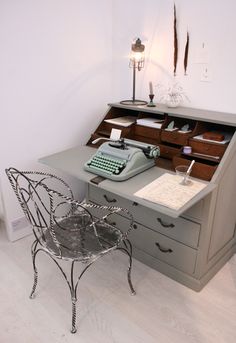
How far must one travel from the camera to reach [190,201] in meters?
1.42

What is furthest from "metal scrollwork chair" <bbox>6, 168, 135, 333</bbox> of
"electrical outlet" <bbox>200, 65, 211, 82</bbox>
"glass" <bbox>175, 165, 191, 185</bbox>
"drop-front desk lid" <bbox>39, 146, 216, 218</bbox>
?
"electrical outlet" <bbox>200, 65, 211, 82</bbox>

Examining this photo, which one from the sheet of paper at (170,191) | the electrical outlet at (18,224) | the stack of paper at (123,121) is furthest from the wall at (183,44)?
the electrical outlet at (18,224)

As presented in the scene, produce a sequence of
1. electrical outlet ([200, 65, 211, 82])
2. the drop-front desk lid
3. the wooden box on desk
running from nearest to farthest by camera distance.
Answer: the drop-front desk lid
the wooden box on desk
electrical outlet ([200, 65, 211, 82])

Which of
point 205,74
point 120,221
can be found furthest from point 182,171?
point 205,74

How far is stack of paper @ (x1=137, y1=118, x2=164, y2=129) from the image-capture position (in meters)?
1.99

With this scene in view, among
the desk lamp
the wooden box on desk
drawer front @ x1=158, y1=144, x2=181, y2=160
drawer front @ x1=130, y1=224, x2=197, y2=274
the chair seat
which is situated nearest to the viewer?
the chair seat

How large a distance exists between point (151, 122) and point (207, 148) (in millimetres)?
449

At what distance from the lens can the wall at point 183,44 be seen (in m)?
1.90

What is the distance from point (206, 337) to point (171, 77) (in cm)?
169

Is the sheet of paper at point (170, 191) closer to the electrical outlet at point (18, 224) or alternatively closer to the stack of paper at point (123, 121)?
the stack of paper at point (123, 121)

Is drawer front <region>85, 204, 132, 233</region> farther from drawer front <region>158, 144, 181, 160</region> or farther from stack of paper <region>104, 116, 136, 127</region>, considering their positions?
stack of paper <region>104, 116, 136, 127</region>

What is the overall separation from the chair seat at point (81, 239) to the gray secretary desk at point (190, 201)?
252 mm

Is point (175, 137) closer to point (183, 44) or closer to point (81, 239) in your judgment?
point (183, 44)

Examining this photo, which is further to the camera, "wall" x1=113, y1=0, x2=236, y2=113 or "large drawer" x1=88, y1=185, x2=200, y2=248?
"wall" x1=113, y1=0, x2=236, y2=113
